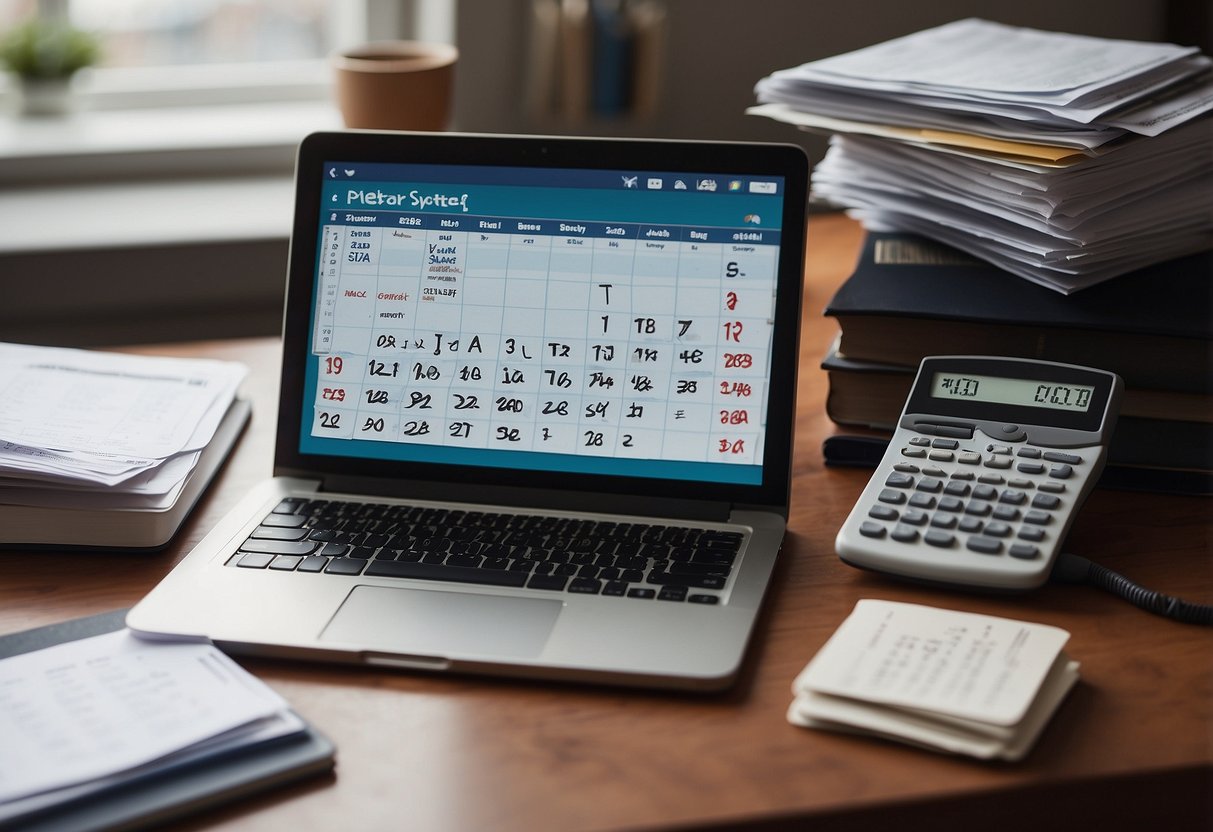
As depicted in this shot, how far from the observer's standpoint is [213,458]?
0.94 m

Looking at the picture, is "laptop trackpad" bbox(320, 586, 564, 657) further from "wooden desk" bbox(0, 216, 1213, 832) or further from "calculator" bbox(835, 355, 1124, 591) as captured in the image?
"calculator" bbox(835, 355, 1124, 591)

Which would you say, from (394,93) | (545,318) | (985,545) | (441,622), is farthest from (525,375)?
(394,93)

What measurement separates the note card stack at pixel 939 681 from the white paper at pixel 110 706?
0.27 metres

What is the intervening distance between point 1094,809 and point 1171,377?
0.38m

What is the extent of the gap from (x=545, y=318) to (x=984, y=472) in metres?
0.30

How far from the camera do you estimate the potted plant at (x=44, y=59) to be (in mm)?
1790

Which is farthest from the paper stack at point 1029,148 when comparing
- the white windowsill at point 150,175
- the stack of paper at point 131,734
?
the white windowsill at point 150,175

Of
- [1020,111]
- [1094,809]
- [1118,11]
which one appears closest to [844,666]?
[1094,809]

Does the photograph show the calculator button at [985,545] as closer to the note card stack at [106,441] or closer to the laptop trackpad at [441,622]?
the laptop trackpad at [441,622]

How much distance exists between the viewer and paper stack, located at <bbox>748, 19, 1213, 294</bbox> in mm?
934

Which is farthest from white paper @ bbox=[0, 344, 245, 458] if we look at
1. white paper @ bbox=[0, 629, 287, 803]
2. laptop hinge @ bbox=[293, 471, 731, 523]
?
white paper @ bbox=[0, 629, 287, 803]

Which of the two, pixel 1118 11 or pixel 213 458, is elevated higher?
pixel 1118 11

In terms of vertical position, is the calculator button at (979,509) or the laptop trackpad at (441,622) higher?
the calculator button at (979,509)

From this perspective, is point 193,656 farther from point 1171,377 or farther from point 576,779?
point 1171,377
